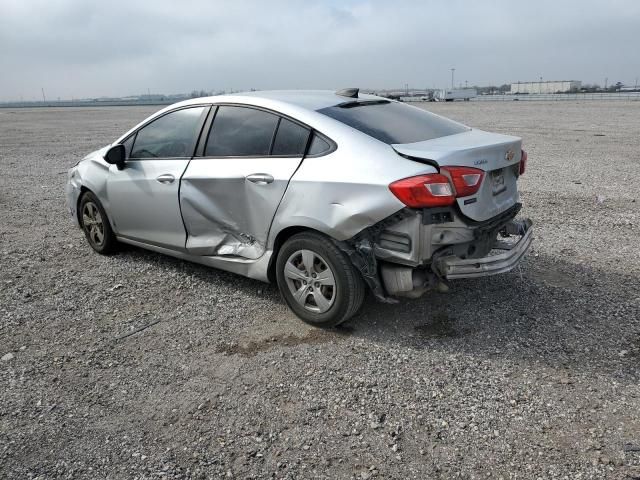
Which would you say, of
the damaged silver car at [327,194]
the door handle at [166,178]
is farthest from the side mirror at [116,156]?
the door handle at [166,178]

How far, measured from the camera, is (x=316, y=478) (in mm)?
2641

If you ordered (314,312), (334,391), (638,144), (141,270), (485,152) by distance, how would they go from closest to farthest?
(334,391), (485,152), (314,312), (141,270), (638,144)

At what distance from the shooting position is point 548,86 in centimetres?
11494

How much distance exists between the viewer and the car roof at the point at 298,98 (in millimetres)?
4273

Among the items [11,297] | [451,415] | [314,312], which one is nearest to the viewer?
[451,415]

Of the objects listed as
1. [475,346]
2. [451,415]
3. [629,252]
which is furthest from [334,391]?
[629,252]

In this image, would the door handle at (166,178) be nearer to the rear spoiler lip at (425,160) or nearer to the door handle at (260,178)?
the door handle at (260,178)

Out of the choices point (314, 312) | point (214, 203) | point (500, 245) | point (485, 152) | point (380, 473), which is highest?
point (485, 152)

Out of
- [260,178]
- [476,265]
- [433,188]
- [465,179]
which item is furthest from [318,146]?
[476,265]

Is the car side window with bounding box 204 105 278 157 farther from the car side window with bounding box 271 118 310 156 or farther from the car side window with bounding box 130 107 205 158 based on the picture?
the car side window with bounding box 130 107 205 158

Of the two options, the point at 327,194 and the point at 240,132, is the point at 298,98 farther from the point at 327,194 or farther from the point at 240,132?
the point at 327,194

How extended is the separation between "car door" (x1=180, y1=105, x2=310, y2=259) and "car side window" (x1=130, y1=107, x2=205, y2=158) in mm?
233

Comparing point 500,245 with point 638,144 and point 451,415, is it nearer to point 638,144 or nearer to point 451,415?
point 451,415

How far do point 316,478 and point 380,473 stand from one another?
320mm
